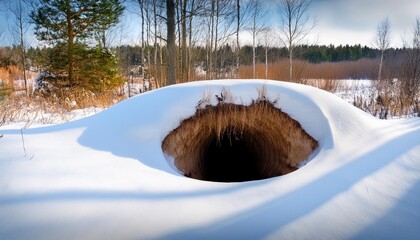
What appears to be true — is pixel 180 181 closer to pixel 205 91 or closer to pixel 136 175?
pixel 136 175

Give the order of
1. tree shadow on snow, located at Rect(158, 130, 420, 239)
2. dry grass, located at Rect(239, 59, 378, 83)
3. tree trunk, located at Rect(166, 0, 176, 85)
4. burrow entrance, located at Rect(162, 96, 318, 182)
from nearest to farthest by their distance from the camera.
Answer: tree shadow on snow, located at Rect(158, 130, 420, 239), burrow entrance, located at Rect(162, 96, 318, 182), tree trunk, located at Rect(166, 0, 176, 85), dry grass, located at Rect(239, 59, 378, 83)

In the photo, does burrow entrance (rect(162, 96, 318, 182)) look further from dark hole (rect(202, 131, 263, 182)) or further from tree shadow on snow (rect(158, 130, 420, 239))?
tree shadow on snow (rect(158, 130, 420, 239))

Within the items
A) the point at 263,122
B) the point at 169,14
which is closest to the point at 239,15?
the point at 169,14

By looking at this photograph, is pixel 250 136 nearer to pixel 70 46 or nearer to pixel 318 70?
pixel 70 46

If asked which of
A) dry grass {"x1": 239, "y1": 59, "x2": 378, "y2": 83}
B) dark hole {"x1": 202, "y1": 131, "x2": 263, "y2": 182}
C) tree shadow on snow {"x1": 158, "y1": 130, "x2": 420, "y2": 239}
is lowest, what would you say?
dark hole {"x1": 202, "y1": 131, "x2": 263, "y2": 182}

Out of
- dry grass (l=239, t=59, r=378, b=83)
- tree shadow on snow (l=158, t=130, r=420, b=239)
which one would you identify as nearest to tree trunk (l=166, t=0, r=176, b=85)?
tree shadow on snow (l=158, t=130, r=420, b=239)
